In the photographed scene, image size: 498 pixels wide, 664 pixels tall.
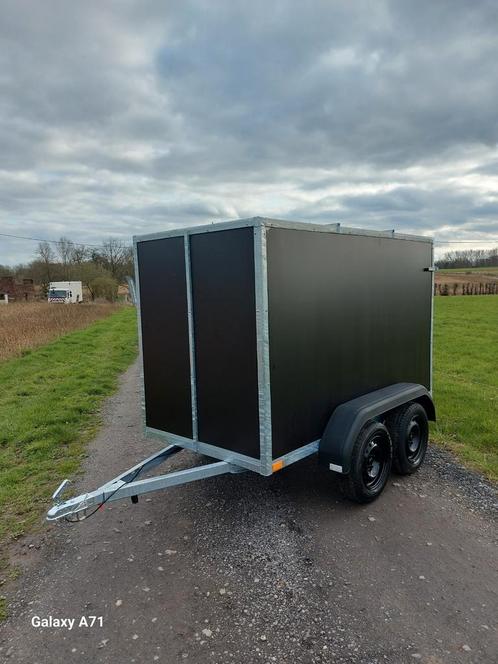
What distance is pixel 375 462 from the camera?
449 cm

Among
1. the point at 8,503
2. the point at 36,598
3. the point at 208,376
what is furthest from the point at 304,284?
the point at 8,503

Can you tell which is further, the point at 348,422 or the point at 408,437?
the point at 408,437

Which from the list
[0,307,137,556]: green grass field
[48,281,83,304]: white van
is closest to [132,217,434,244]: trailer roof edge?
[0,307,137,556]: green grass field

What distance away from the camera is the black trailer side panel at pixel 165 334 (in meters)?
4.16

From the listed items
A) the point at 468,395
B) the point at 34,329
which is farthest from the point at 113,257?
the point at 468,395

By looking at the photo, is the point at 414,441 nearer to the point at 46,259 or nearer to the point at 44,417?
the point at 44,417

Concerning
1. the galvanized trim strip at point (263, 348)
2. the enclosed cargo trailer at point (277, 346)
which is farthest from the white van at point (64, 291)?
the galvanized trim strip at point (263, 348)

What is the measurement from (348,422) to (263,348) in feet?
4.07

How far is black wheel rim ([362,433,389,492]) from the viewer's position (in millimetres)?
4316

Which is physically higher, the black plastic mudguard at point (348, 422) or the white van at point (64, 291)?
the white van at point (64, 291)

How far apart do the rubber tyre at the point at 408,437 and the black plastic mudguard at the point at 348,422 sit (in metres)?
0.17

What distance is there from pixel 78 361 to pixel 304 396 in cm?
1044

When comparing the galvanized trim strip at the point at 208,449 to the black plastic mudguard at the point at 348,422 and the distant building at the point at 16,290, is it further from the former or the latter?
the distant building at the point at 16,290

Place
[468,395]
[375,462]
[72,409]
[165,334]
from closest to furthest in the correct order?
[165,334]
[375,462]
[72,409]
[468,395]
